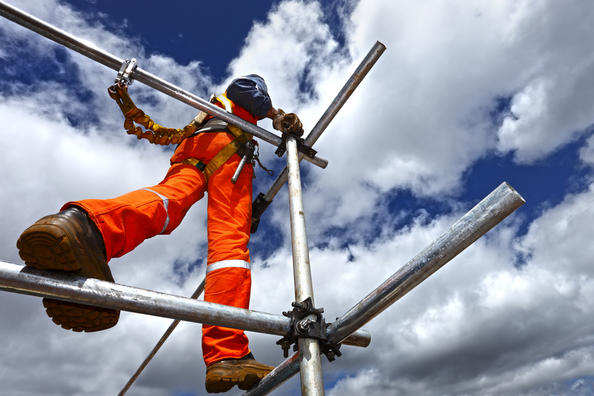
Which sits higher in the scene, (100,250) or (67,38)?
(67,38)

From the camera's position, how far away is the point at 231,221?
3291 millimetres

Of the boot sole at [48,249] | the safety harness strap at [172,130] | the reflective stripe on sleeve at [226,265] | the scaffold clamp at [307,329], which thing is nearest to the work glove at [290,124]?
the safety harness strap at [172,130]

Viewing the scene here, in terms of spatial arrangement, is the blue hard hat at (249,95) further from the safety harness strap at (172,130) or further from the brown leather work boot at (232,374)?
the brown leather work boot at (232,374)

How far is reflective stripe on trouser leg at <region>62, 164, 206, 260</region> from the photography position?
7.02ft

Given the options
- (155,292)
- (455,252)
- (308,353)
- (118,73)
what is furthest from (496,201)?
(118,73)

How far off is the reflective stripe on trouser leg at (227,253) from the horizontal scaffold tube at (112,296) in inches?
31.3

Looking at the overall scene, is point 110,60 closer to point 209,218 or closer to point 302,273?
point 209,218

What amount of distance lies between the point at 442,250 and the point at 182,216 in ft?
6.69

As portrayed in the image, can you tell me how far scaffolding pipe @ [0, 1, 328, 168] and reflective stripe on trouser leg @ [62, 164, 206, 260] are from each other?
0.60m

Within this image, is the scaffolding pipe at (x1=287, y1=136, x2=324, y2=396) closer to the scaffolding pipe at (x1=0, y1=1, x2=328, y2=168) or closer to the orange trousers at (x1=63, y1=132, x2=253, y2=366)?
the scaffolding pipe at (x1=0, y1=1, x2=328, y2=168)

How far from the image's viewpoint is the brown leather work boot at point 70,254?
1678 mm

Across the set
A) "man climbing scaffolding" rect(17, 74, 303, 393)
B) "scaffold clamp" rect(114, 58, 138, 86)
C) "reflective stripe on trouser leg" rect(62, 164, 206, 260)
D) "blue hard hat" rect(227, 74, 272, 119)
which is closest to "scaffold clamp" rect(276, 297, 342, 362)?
"man climbing scaffolding" rect(17, 74, 303, 393)

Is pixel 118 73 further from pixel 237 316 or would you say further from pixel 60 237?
pixel 237 316

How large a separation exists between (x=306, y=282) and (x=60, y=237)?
1.32m
